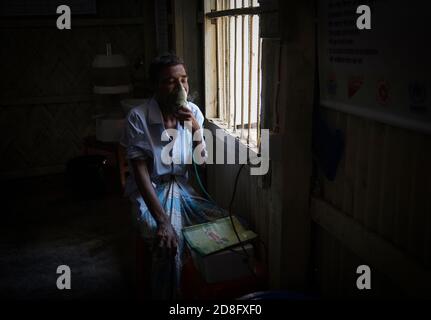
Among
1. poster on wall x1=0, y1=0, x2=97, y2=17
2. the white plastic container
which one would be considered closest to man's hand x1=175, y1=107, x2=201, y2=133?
the white plastic container

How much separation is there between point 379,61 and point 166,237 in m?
1.44

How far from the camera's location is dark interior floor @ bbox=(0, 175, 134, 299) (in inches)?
127

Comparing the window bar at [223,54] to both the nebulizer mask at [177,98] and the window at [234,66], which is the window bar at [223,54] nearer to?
the window at [234,66]

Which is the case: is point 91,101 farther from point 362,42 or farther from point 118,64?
point 362,42

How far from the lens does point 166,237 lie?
2.44 meters

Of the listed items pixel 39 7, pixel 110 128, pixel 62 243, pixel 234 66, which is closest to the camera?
pixel 234 66

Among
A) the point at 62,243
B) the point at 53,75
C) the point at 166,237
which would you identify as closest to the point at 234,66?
the point at 166,237

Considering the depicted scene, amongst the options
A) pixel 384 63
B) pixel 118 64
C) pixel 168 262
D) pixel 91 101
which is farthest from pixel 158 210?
pixel 91 101

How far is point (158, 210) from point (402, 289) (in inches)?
54.0

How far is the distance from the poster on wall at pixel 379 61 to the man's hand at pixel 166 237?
1106mm

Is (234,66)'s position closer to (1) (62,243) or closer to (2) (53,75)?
(1) (62,243)

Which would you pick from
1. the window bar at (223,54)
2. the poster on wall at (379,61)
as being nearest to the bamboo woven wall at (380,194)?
the poster on wall at (379,61)

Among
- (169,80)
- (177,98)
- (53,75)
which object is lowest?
(177,98)

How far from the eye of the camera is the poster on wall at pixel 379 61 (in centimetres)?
153
